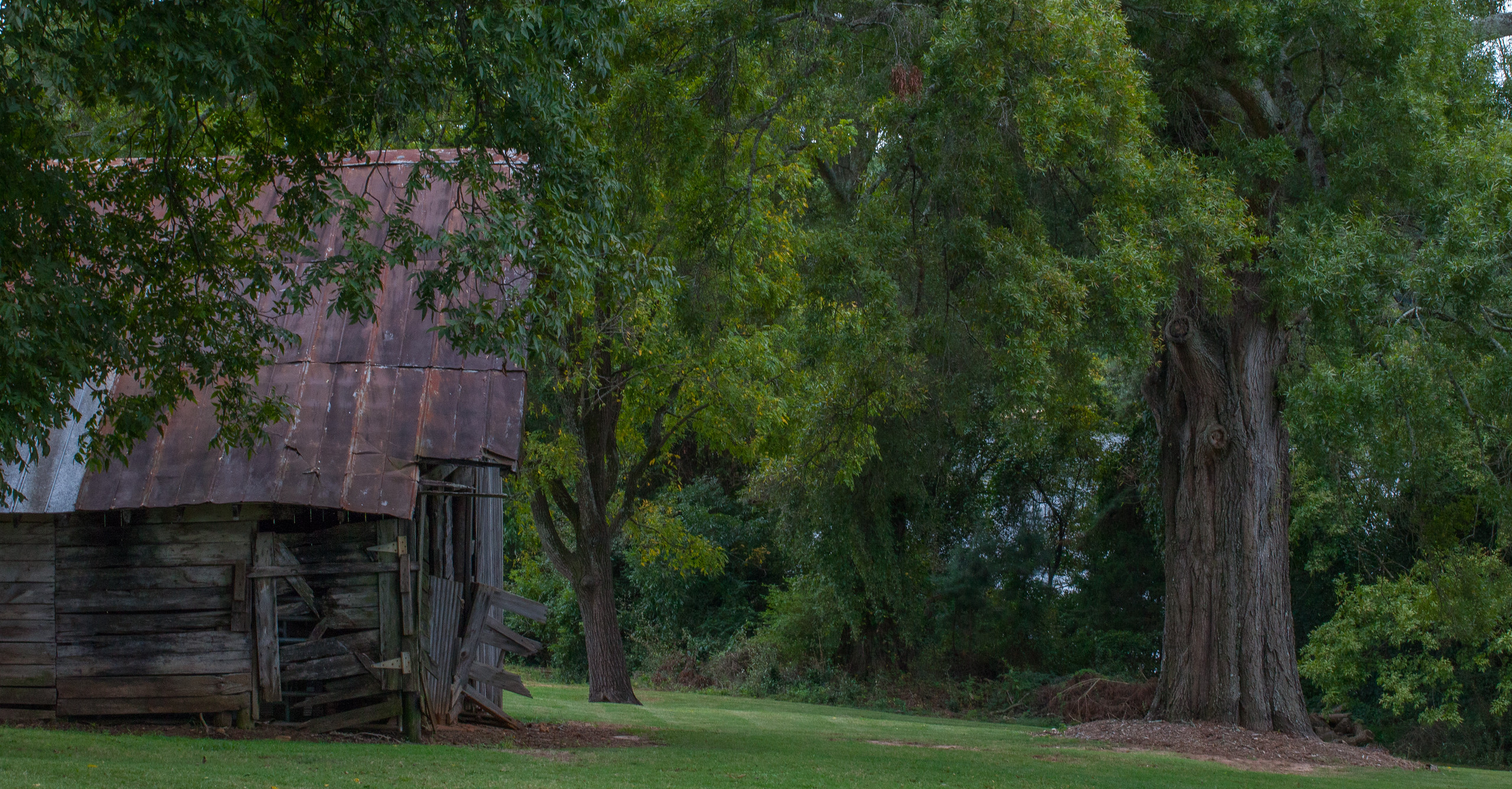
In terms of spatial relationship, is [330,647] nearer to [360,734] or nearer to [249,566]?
[360,734]

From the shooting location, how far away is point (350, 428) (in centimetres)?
1230

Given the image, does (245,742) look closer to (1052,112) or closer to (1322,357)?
(1052,112)

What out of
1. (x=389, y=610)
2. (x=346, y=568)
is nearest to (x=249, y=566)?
(x=346, y=568)

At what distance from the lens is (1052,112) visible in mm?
10453

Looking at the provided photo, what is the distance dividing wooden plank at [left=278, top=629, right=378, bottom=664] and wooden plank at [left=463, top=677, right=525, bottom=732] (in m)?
1.79

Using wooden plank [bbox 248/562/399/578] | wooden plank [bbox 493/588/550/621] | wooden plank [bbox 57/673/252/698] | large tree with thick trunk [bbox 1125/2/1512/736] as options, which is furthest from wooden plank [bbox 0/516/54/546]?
large tree with thick trunk [bbox 1125/2/1512/736]

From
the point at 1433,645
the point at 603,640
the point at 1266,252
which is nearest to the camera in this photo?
the point at 1266,252

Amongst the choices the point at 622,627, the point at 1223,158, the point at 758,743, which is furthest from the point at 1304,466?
the point at 622,627

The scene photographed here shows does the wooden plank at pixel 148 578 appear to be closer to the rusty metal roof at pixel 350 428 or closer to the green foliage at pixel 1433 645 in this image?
the rusty metal roof at pixel 350 428

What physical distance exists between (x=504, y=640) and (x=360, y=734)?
240 centimetres

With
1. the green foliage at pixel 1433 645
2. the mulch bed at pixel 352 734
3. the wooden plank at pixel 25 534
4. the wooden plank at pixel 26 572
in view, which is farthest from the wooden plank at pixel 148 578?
the green foliage at pixel 1433 645

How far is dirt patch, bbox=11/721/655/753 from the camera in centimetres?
1168

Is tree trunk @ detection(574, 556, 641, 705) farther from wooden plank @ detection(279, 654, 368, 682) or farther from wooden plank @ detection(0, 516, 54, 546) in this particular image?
wooden plank @ detection(0, 516, 54, 546)

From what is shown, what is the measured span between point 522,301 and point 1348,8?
9826 millimetres
